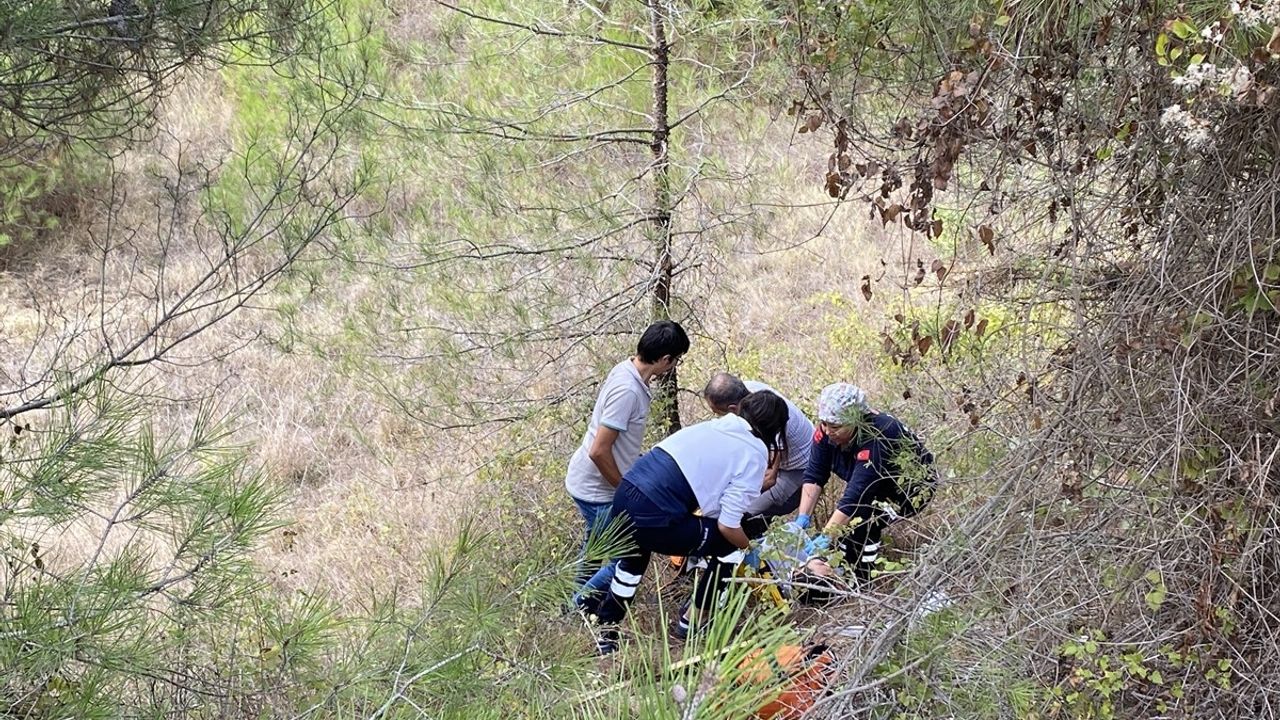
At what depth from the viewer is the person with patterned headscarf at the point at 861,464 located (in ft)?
13.4

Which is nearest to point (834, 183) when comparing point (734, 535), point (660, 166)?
point (734, 535)

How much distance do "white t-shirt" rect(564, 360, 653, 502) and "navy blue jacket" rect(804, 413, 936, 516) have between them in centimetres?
79

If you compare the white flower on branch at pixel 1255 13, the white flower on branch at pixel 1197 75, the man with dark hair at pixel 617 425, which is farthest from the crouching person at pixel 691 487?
the white flower on branch at pixel 1255 13

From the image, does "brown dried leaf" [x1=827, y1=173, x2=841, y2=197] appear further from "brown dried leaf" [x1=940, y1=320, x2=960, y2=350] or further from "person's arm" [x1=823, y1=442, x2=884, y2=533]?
"person's arm" [x1=823, y1=442, x2=884, y2=533]

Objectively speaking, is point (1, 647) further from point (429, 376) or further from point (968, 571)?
point (429, 376)

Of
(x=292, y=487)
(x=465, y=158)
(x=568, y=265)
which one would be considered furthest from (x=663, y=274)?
(x=292, y=487)

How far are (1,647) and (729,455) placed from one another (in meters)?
2.52

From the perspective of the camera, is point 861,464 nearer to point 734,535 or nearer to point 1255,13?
point 734,535

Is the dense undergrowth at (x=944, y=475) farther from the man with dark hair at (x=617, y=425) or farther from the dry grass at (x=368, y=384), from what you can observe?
the dry grass at (x=368, y=384)

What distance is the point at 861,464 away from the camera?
447cm

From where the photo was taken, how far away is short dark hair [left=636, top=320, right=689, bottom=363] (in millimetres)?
4383

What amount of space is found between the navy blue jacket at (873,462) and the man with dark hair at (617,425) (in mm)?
777

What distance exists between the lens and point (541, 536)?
5160 millimetres

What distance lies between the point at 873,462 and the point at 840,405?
0.31 meters
